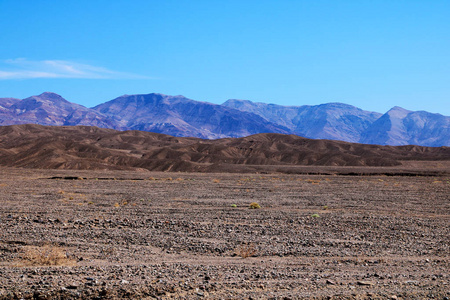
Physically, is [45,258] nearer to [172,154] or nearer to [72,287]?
[72,287]

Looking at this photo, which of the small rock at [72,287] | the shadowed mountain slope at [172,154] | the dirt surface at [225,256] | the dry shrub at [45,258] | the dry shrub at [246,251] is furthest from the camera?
the shadowed mountain slope at [172,154]

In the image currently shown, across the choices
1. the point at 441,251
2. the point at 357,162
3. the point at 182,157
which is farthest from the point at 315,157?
the point at 441,251

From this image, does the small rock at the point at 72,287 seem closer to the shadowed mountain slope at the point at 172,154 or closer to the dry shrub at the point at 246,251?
the dry shrub at the point at 246,251

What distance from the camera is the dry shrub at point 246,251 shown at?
12.8 meters

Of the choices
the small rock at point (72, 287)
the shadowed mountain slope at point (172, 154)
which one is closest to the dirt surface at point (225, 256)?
the small rock at point (72, 287)

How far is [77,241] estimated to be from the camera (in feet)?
46.9

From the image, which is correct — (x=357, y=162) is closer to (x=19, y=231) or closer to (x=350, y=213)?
(x=350, y=213)

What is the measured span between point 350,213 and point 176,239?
12244 mm

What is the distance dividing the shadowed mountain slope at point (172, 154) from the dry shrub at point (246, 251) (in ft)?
245

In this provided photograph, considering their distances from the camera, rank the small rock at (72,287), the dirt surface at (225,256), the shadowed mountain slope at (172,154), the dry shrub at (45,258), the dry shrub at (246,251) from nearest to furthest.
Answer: the small rock at (72,287) < the dirt surface at (225,256) < the dry shrub at (45,258) < the dry shrub at (246,251) < the shadowed mountain slope at (172,154)

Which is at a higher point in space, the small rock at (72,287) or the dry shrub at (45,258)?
the small rock at (72,287)

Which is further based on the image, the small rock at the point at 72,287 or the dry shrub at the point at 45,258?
the dry shrub at the point at 45,258

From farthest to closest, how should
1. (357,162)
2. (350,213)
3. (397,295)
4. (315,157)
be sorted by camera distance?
(315,157), (357,162), (350,213), (397,295)

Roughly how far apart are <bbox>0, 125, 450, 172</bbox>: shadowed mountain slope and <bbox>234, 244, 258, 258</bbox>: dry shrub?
7474 cm
